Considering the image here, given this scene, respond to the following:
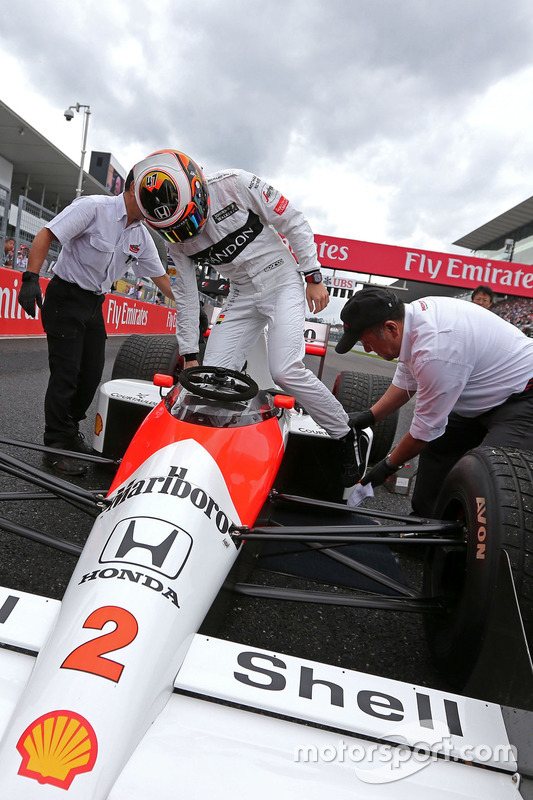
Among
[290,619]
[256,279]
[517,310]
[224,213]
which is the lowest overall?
[290,619]

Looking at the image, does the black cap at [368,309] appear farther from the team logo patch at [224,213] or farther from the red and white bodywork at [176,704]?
the red and white bodywork at [176,704]

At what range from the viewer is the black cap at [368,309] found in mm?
2266

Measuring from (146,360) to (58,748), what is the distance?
3.09 m

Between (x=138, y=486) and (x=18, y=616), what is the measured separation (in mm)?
452

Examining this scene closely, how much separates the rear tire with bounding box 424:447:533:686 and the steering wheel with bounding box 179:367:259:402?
31.6 inches

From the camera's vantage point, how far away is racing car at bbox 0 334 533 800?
2.72 feet

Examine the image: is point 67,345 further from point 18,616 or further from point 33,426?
point 18,616

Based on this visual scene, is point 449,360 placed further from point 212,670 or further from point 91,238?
point 91,238

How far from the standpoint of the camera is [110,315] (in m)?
10.9

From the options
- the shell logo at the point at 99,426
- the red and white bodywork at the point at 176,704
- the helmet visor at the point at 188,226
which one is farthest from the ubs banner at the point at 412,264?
the red and white bodywork at the point at 176,704

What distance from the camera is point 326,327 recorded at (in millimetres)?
5324

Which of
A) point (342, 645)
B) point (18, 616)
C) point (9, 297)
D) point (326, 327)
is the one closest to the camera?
point (18, 616)

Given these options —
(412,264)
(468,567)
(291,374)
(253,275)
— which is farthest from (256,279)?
(412,264)

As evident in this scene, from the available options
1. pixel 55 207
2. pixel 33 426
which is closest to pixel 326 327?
pixel 33 426
